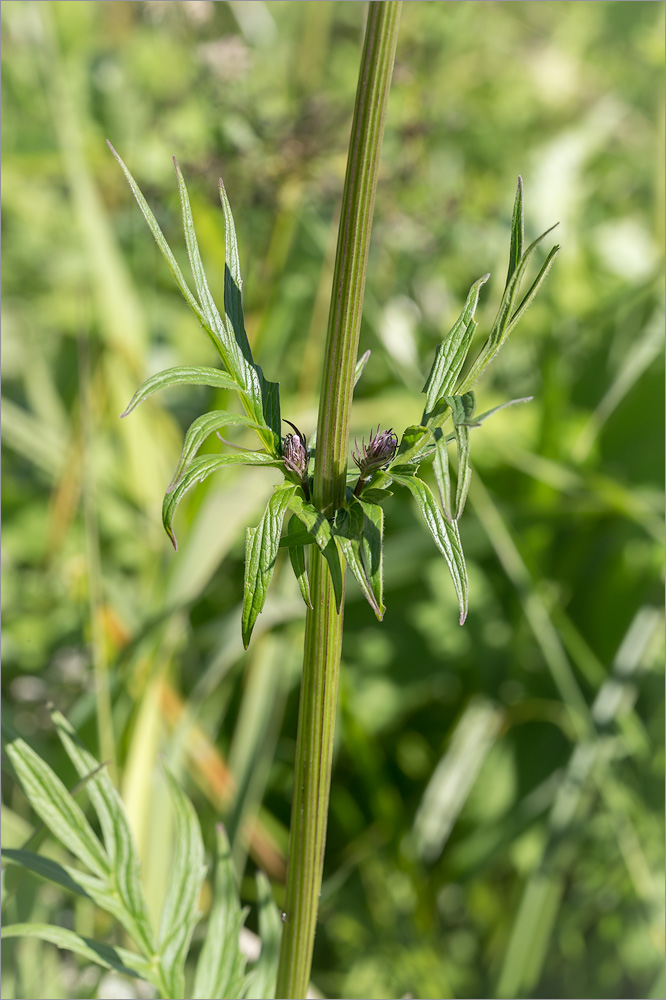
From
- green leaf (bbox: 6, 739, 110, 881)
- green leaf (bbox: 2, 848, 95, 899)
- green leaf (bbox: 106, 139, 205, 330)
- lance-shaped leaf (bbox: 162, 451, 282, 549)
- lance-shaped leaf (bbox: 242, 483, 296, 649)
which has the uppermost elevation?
green leaf (bbox: 106, 139, 205, 330)

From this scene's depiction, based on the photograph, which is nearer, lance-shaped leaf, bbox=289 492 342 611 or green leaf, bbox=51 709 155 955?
lance-shaped leaf, bbox=289 492 342 611

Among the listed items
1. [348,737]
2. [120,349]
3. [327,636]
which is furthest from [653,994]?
[120,349]

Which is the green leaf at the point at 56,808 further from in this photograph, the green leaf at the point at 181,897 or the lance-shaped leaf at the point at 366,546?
the lance-shaped leaf at the point at 366,546

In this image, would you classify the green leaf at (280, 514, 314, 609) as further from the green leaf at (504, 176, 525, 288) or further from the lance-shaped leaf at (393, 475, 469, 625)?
the green leaf at (504, 176, 525, 288)

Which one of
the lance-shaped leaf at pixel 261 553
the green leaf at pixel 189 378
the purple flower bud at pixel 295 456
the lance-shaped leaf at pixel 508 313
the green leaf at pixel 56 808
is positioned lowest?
the green leaf at pixel 56 808

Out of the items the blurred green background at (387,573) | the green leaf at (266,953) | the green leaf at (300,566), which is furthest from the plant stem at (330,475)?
the blurred green background at (387,573)

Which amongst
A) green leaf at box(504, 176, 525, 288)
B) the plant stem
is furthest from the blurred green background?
green leaf at box(504, 176, 525, 288)
